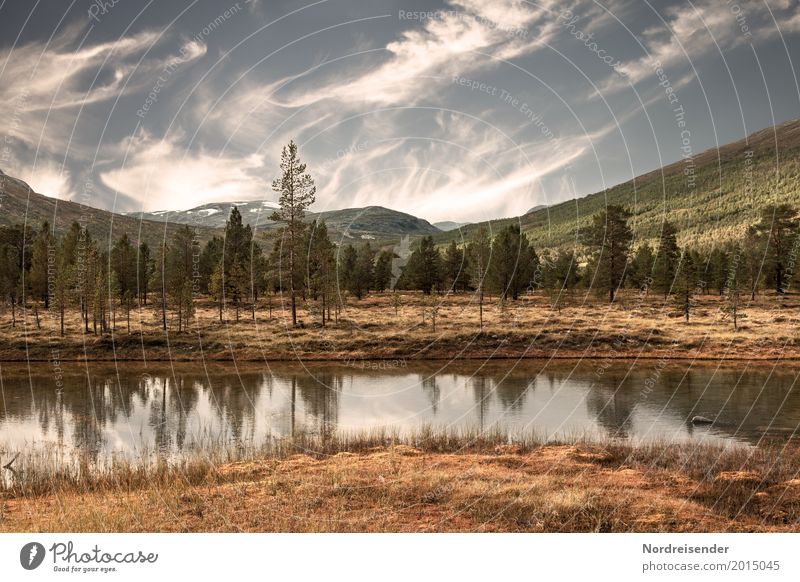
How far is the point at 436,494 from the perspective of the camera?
37.2 feet

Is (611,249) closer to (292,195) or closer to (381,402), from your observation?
(292,195)

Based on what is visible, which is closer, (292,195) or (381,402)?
(381,402)

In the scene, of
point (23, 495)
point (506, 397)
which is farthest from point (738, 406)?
point (23, 495)

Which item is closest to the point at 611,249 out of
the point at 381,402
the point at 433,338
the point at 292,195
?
the point at 433,338

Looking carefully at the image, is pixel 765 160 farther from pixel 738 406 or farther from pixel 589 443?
pixel 589 443

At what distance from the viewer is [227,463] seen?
14.5 m

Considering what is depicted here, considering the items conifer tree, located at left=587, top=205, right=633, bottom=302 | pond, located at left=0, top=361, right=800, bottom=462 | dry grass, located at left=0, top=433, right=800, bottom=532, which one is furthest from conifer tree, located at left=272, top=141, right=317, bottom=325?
dry grass, located at left=0, top=433, right=800, bottom=532
